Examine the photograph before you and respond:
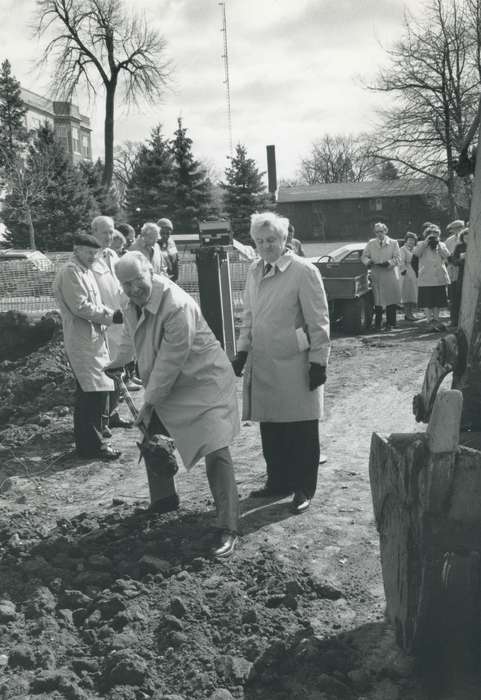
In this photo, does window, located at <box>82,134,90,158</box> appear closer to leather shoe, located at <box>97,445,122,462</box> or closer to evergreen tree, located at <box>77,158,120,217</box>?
evergreen tree, located at <box>77,158,120,217</box>

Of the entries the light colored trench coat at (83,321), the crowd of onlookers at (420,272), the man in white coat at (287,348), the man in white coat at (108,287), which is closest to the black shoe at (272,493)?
the man in white coat at (287,348)

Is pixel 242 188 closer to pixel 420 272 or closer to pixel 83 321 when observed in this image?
pixel 420 272

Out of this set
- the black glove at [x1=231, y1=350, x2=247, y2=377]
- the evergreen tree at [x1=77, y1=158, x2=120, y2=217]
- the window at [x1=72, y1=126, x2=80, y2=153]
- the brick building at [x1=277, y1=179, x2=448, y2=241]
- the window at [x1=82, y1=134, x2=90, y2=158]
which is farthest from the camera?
the window at [x1=82, y1=134, x2=90, y2=158]

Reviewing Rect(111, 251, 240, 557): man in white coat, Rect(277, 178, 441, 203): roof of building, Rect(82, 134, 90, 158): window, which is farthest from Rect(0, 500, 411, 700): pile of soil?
Rect(82, 134, 90, 158): window

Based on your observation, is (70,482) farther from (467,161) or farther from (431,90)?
(431,90)

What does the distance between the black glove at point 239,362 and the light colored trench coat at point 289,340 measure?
10 cm

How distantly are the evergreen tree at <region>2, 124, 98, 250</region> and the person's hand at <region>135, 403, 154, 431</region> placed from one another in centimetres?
2937

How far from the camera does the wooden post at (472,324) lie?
9.52 feet

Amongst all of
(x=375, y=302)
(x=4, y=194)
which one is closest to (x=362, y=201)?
(x=4, y=194)

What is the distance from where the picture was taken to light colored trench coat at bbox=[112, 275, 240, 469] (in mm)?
4543

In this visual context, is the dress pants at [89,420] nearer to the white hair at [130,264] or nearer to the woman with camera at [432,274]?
the white hair at [130,264]

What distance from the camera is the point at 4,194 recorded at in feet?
125

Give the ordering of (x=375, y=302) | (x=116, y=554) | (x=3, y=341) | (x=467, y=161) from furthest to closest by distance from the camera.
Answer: (x=375, y=302) → (x=3, y=341) → (x=116, y=554) → (x=467, y=161)

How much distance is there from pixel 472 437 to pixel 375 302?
11.1 metres
